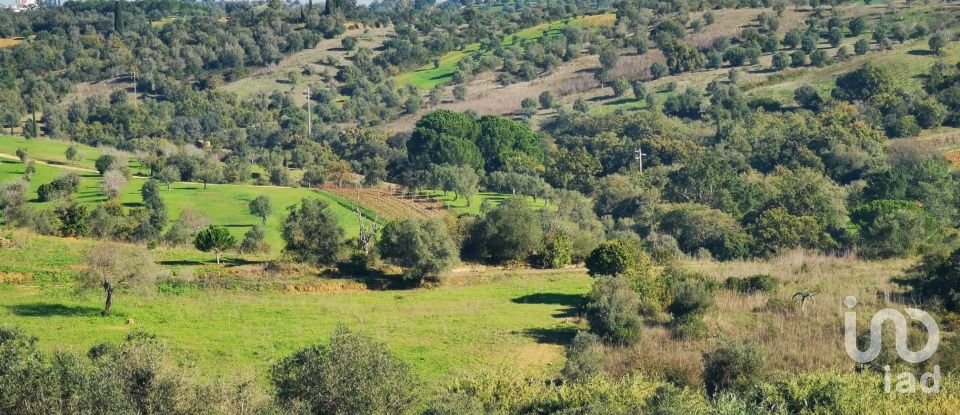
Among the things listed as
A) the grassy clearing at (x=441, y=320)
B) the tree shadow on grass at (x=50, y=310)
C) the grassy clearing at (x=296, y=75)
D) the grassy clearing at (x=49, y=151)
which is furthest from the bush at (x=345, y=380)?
the grassy clearing at (x=296, y=75)

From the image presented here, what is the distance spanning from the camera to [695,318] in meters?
49.3

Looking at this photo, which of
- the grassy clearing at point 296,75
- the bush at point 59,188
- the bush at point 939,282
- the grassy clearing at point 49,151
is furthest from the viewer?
the grassy clearing at point 296,75

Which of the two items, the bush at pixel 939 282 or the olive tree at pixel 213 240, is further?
the olive tree at pixel 213 240

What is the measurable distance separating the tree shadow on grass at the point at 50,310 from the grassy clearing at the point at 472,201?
45.3 meters

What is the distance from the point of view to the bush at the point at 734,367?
4009cm

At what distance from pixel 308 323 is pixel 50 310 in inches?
487

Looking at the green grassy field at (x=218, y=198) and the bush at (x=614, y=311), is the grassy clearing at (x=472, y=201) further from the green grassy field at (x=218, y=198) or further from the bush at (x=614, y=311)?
the bush at (x=614, y=311)

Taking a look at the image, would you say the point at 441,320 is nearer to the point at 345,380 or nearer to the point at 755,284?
the point at 755,284

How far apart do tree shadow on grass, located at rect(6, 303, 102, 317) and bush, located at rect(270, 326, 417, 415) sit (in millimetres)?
18377

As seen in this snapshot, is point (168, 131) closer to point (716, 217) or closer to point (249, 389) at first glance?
point (716, 217)

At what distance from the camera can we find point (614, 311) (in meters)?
48.9

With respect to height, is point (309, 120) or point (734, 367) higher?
point (309, 120)

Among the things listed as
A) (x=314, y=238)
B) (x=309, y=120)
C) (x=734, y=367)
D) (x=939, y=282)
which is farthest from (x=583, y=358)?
(x=309, y=120)

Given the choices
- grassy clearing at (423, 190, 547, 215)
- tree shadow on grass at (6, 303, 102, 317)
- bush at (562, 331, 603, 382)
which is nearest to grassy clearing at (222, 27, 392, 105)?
grassy clearing at (423, 190, 547, 215)
